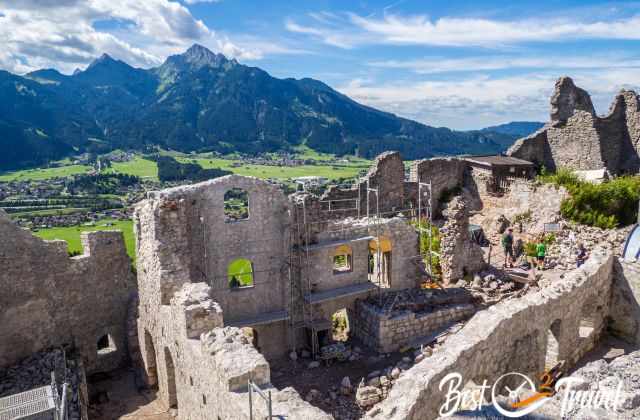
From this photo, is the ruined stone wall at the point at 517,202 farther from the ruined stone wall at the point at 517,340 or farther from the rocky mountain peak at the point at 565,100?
the ruined stone wall at the point at 517,340

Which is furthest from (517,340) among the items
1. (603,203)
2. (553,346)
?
(603,203)

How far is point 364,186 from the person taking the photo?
84.5 ft

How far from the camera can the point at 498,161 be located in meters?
28.7

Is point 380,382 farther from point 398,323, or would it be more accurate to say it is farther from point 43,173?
point 43,173

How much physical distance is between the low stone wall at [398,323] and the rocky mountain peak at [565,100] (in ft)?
57.4

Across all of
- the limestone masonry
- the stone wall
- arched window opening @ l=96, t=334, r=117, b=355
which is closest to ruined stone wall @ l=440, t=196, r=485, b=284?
the limestone masonry

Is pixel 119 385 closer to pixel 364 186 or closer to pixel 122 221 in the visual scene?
pixel 364 186

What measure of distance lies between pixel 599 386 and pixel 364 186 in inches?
738

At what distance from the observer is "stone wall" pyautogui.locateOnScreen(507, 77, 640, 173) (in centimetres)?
2856

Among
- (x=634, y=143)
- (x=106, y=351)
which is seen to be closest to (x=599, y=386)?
(x=106, y=351)

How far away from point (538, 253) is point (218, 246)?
12507mm

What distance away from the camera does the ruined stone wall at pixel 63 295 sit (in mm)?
15219

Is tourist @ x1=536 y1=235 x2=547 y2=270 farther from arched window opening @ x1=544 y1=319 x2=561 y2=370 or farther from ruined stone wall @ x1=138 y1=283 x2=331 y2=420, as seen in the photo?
ruined stone wall @ x1=138 y1=283 x2=331 y2=420

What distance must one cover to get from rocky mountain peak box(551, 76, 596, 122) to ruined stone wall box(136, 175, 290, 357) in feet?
69.5
